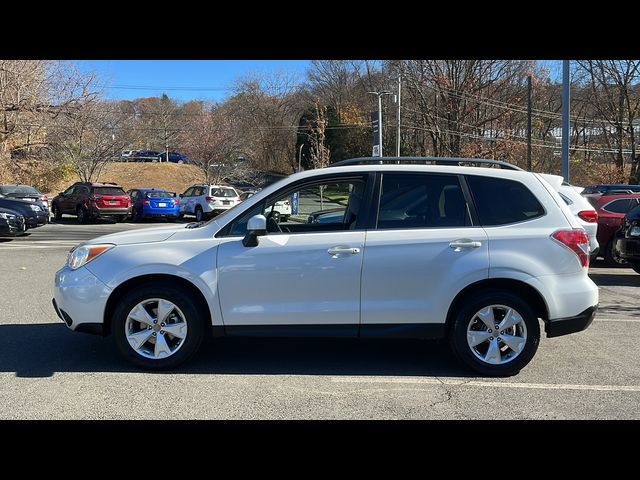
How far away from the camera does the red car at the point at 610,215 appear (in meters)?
12.5

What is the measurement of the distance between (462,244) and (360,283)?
96 centimetres

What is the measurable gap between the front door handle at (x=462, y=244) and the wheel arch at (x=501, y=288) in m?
0.32

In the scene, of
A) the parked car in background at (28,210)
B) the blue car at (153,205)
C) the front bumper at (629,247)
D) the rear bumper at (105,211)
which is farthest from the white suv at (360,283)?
the blue car at (153,205)

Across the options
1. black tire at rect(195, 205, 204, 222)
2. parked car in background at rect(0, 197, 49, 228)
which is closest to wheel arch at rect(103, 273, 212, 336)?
parked car in background at rect(0, 197, 49, 228)

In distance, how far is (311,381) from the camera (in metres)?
5.03

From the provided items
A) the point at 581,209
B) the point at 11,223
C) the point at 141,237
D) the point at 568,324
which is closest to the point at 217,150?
the point at 11,223

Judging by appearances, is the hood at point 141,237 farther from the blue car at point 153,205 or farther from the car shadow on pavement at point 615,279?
the blue car at point 153,205

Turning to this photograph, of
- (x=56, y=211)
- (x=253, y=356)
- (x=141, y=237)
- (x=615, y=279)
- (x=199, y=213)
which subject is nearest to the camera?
(x=141, y=237)

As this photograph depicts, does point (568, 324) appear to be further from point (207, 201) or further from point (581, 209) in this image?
point (207, 201)

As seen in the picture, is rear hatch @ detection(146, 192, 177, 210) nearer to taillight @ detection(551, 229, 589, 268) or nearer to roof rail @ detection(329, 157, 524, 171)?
→ roof rail @ detection(329, 157, 524, 171)

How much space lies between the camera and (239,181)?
47.5 metres

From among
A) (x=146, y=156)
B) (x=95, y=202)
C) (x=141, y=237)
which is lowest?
(x=141, y=237)

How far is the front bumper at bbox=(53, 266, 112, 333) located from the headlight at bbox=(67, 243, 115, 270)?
0.07 metres

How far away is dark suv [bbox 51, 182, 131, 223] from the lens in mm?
24359
